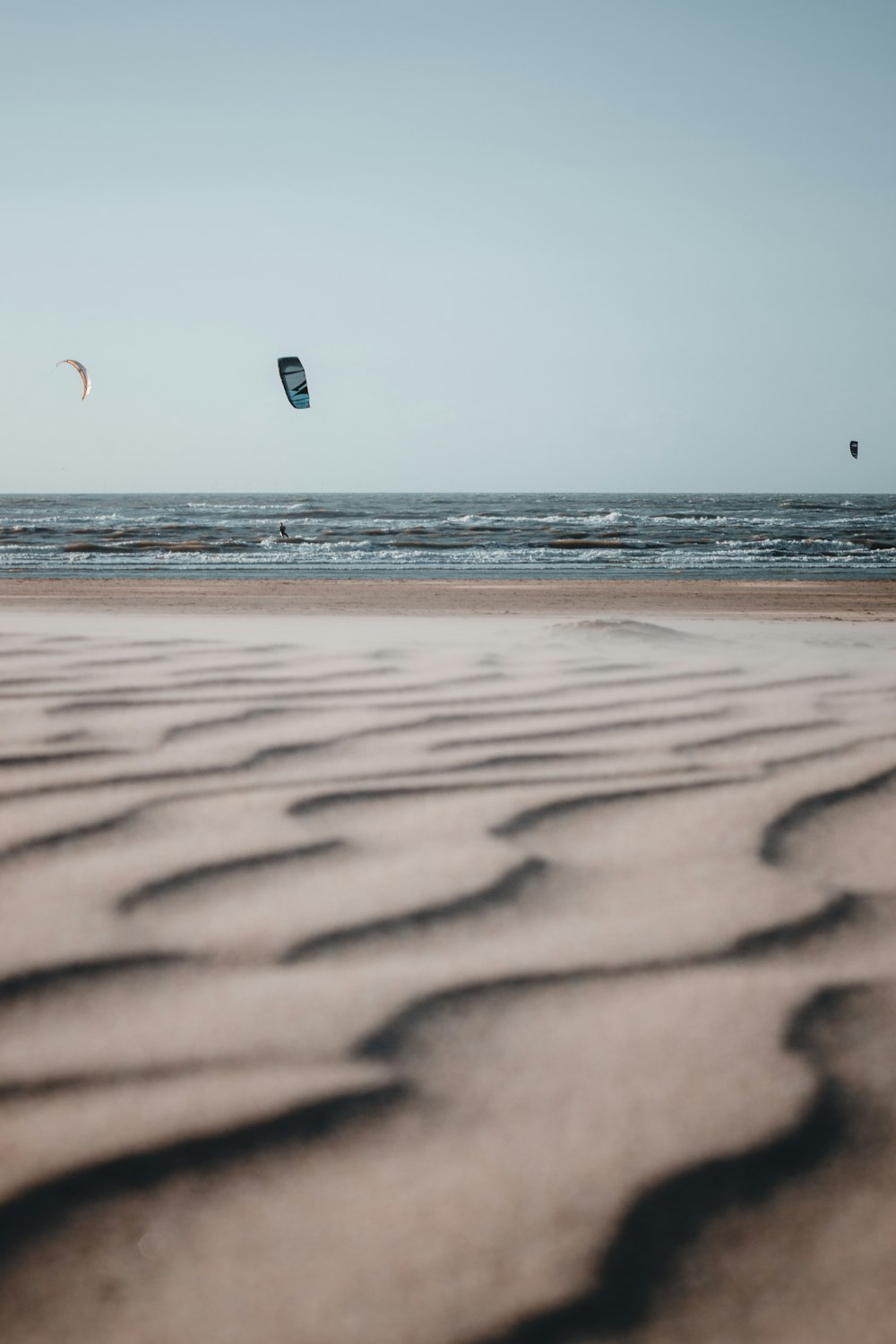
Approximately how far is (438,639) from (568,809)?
1546 millimetres

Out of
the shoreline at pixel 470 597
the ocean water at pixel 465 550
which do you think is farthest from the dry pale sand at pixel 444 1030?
the ocean water at pixel 465 550

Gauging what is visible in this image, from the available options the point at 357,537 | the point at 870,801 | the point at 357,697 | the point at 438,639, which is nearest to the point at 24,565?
the point at 357,537

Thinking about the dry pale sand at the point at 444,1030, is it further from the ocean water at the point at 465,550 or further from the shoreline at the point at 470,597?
the ocean water at the point at 465,550

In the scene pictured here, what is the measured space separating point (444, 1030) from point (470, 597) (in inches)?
299

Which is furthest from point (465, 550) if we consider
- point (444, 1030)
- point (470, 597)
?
point (444, 1030)

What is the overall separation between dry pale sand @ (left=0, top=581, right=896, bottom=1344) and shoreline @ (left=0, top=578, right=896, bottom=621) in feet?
17.5

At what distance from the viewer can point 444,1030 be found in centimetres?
87

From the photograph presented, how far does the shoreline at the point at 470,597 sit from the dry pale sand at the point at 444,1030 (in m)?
5.34

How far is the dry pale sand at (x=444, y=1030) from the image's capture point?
61 centimetres

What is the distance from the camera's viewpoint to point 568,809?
4.52 feet

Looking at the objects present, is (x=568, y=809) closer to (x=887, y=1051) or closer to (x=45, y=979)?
(x=887, y=1051)

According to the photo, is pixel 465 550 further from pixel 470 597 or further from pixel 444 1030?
pixel 444 1030

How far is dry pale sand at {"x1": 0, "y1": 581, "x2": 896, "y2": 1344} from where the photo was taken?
61 centimetres

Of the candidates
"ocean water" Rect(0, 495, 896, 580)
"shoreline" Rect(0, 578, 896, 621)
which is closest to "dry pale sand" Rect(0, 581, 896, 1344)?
"shoreline" Rect(0, 578, 896, 621)
